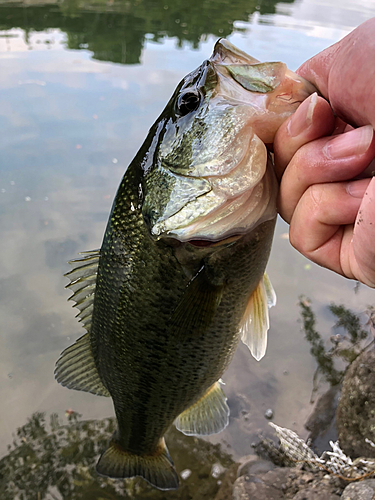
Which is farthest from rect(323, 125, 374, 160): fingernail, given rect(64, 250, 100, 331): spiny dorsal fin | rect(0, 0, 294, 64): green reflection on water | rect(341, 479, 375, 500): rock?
rect(0, 0, 294, 64): green reflection on water

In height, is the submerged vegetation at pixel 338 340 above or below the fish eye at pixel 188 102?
below

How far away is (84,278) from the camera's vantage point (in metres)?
1.89

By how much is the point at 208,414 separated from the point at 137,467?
0.51 metres

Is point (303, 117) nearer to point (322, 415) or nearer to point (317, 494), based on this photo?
point (317, 494)

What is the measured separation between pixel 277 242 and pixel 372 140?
338 cm

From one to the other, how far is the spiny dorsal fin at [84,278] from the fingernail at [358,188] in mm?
1134

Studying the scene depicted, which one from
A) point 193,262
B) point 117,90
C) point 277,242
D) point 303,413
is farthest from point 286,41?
point 193,262

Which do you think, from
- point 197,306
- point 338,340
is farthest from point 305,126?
point 338,340

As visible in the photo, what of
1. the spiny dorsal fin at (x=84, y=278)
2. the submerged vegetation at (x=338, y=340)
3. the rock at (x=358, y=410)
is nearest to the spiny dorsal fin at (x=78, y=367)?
the spiny dorsal fin at (x=84, y=278)

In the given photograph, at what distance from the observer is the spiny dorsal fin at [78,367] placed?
78.6 inches

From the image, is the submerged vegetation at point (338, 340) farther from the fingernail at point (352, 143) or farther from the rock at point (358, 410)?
the fingernail at point (352, 143)

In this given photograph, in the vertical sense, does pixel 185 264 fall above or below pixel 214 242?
below

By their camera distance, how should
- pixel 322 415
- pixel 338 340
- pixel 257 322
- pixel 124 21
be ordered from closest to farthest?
pixel 257 322 → pixel 322 415 → pixel 338 340 → pixel 124 21

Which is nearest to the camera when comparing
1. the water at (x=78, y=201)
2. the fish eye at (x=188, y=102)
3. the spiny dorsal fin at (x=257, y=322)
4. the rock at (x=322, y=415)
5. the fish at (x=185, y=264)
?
the fish at (x=185, y=264)
